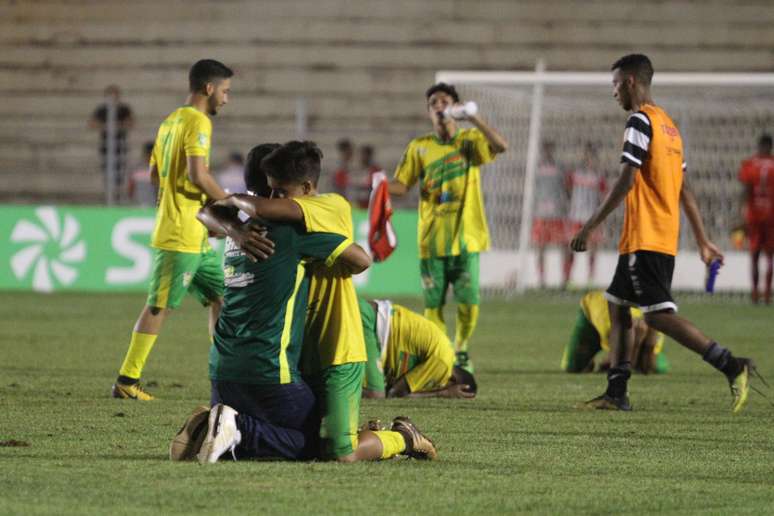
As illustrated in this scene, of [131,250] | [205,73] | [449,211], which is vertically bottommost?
[131,250]

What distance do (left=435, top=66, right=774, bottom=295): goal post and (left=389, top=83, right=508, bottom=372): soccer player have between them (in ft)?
23.1

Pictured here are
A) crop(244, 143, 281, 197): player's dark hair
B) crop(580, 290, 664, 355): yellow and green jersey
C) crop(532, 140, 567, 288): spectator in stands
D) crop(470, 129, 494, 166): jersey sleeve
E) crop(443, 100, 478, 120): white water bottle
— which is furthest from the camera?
crop(532, 140, 567, 288): spectator in stands

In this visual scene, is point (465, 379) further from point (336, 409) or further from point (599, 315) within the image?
point (336, 409)

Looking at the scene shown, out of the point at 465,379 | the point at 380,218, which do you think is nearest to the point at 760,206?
the point at 380,218

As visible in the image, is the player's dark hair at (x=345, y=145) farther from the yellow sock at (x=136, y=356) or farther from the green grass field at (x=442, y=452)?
the yellow sock at (x=136, y=356)

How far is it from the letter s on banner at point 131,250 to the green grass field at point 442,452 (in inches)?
253

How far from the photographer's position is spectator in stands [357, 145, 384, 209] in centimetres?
1945

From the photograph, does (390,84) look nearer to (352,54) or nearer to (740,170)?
(352,54)

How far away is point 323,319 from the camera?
6.16 metres

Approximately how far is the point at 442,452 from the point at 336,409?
0.71 meters

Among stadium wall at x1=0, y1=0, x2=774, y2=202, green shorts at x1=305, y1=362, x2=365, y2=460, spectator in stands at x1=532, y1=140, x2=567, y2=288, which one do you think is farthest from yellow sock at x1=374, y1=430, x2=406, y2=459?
stadium wall at x1=0, y1=0, x2=774, y2=202

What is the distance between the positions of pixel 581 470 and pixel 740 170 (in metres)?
14.1

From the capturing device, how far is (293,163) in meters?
6.08

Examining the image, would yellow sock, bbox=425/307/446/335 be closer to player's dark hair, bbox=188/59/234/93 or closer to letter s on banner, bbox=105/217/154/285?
player's dark hair, bbox=188/59/234/93
